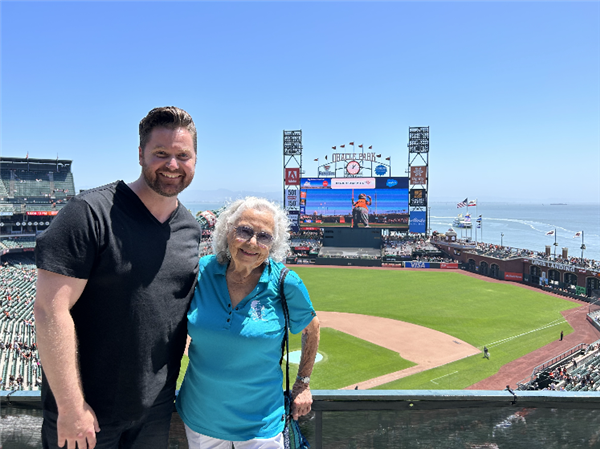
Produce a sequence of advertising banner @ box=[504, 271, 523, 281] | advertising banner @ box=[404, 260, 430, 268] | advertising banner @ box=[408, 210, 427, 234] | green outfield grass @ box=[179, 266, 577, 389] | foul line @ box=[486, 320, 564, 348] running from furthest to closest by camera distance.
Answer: advertising banner @ box=[408, 210, 427, 234] < advertising banner @ box=[404, 260, 430, 268] < advertising banner @ box=[504, 271, 523, 281] < foul line @ box=[486, 320, 564, 348] < green outfield grass @ box=[179, 266, 577, 389]

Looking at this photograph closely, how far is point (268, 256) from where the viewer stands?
3287 mm

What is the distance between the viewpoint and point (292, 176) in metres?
55.0

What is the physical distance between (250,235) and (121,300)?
1.06 meters

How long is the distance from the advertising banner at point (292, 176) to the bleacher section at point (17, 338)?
107 feet

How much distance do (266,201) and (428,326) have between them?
23533mm

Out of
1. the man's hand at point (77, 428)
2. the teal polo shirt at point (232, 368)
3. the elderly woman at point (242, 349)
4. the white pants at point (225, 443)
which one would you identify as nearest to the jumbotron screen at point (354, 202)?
the elderly woman at point (242, 349)

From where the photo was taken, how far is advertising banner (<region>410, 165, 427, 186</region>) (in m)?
52.0

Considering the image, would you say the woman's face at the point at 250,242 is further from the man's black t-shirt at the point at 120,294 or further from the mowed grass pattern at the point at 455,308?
the mowed grass pattern at the point at 455,308

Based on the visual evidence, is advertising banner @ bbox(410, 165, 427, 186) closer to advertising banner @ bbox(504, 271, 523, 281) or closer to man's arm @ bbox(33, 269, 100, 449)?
advertising banner @ bbox(504, 271, 523, 281)

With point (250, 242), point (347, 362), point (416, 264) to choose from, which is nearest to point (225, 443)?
point (250, 242)

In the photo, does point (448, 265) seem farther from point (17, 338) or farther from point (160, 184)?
point (160, 184)

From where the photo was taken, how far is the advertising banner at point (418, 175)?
52.0 m

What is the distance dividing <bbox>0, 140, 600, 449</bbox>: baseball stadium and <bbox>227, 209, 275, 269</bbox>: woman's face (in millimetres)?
1152

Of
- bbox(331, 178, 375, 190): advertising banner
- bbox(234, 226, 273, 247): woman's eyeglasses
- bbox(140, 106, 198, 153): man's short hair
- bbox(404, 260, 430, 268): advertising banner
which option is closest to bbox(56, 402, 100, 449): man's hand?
bbox(234, 226, 273, 247): woman's eyeglasses
